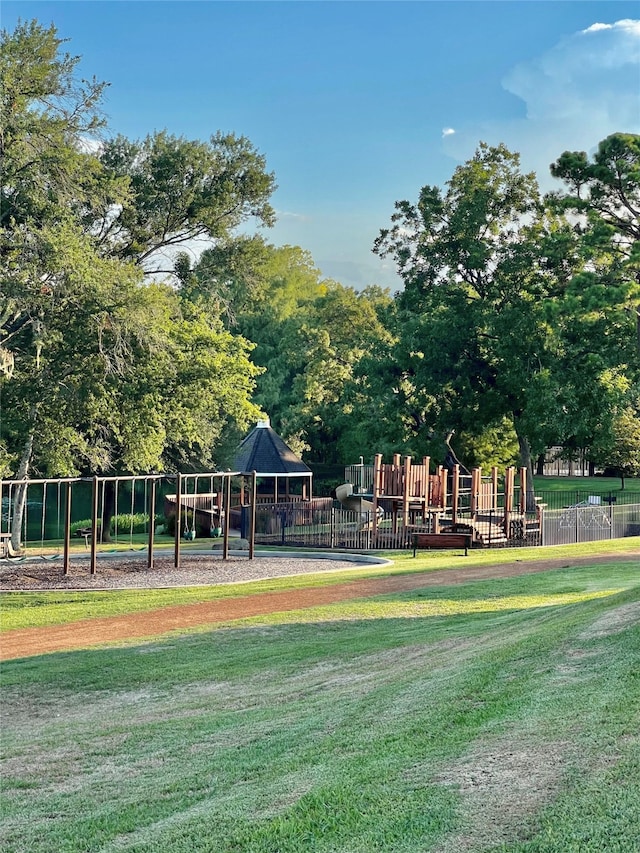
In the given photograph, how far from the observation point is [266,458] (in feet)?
143

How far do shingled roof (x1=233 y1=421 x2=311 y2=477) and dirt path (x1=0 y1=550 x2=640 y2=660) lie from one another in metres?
21.5

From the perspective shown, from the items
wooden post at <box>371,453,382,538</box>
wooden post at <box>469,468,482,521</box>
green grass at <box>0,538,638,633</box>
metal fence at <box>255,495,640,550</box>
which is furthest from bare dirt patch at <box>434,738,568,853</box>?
wooden post at <box>469,468,482,521</box>

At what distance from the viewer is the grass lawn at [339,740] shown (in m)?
5.64

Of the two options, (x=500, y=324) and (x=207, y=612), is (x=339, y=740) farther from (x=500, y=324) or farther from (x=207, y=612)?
(x=500, y=324)

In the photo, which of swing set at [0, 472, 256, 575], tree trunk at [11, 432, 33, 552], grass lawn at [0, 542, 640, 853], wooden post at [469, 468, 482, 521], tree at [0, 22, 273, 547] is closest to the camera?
grass lawn at [0, 542, 640, 853]

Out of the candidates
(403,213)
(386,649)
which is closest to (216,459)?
(403,213)

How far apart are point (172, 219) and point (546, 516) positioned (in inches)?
692

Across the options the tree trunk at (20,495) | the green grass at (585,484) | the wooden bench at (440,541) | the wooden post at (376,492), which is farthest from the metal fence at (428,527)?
the green grass at (585,484)

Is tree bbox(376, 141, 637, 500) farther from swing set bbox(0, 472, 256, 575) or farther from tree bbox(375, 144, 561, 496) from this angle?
swing set bbox(0, 472, 256, 575)

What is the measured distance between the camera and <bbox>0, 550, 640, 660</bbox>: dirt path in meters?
14.4

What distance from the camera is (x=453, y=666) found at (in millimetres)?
10242

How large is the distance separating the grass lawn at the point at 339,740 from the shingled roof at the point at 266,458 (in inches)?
1132

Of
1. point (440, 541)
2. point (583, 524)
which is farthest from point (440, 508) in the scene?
point (583, 524)

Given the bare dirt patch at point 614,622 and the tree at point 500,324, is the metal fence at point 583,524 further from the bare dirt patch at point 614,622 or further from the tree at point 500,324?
the bare dirt patch at point 614,622
